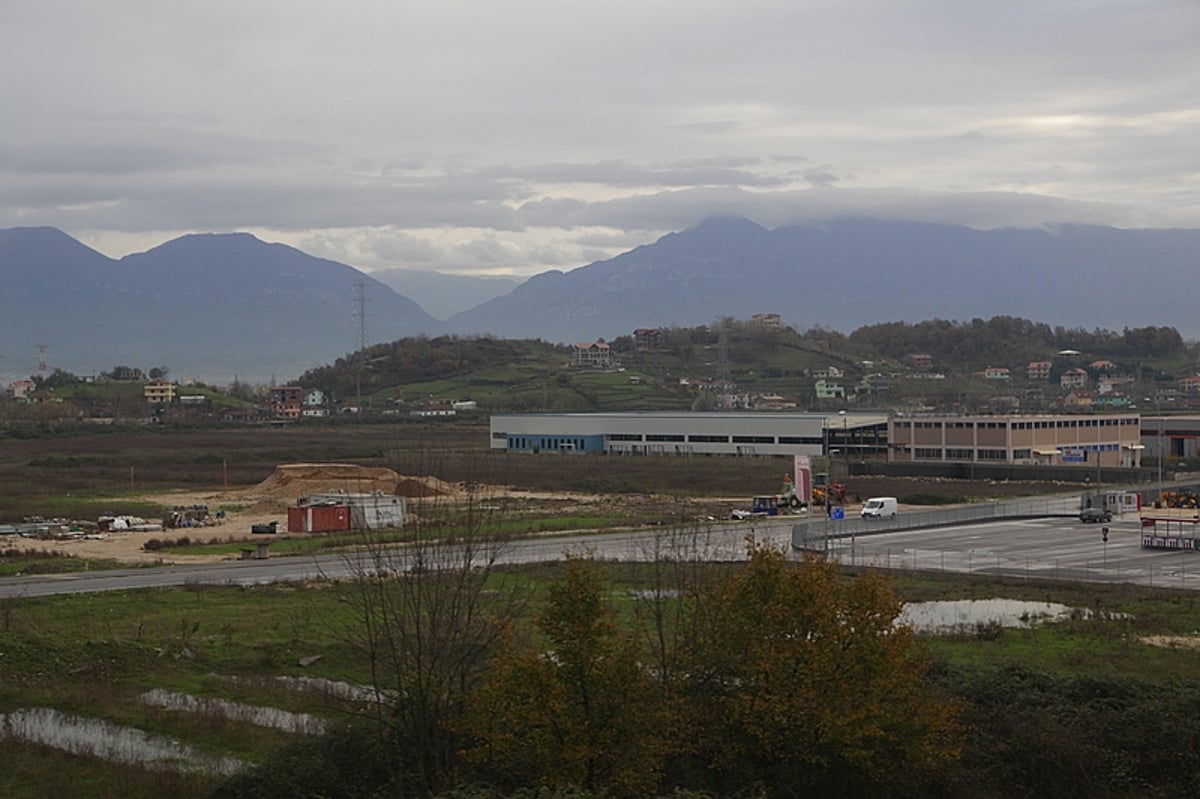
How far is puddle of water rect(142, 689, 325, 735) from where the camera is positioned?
23.5 metres

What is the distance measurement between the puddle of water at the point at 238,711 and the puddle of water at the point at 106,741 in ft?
4.63

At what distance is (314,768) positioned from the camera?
19.1 metres

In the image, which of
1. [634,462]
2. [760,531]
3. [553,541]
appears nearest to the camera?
[553,541]

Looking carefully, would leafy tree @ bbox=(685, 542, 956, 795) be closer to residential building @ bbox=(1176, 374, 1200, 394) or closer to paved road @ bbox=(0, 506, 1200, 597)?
paved road @ bbox=(0, 506, 1200, 597)

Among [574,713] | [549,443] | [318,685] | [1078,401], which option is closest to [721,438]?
[549,443]

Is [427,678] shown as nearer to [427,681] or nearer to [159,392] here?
[427,681]

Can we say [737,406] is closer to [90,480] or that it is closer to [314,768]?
[90,480]

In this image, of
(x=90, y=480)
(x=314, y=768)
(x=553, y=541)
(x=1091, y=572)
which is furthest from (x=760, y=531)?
(x=90, y=480)

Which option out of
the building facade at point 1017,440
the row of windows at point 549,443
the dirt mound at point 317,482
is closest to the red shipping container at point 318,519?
the dirt mound at point 317,482

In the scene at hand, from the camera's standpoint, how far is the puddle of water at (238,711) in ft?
77.3

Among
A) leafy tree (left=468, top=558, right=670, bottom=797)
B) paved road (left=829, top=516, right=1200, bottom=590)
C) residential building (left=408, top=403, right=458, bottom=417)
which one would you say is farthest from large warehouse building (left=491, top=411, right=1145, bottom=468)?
leafy tree (left=468, top=558, right=670, bottom=797)

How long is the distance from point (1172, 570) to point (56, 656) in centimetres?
3516

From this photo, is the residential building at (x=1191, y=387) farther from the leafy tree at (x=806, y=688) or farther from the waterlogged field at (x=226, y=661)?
the leafy tree at (x=806, y=688)

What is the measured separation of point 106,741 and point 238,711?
2602mm
